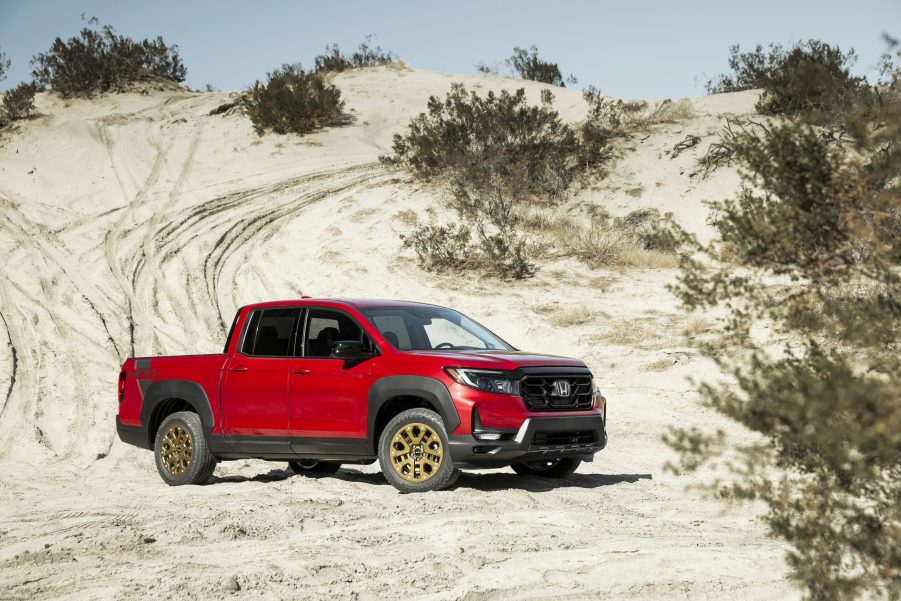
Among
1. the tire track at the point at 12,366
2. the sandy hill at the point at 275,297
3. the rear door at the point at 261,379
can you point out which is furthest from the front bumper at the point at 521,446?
the tire track at the point at 12,366

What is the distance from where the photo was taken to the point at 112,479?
A: 472 inches

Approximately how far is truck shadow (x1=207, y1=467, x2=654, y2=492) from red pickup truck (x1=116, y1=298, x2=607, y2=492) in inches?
9.3

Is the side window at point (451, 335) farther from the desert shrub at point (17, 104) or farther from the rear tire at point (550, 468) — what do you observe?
the desert shrub at point (17, 104)

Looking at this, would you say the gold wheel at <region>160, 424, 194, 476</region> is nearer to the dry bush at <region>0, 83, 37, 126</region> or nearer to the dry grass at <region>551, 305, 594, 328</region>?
the dry grass at <region>551, 305, 594, 328</region>

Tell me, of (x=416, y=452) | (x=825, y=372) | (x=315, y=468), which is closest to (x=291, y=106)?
(x=315, y=468)

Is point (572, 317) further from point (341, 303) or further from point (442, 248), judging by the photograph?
point (341, 303)

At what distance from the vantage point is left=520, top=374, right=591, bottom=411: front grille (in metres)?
8.97

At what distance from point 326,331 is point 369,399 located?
3.43ft

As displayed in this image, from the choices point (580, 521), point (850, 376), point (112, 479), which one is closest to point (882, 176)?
point (850, 376)

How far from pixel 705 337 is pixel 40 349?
1204 cm

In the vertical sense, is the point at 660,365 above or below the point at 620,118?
below

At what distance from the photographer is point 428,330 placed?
10117 millimetres

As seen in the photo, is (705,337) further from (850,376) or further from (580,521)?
(850,376)

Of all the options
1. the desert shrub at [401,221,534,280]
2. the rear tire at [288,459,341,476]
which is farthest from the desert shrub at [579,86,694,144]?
the rear tire at [288,459,341,476]
